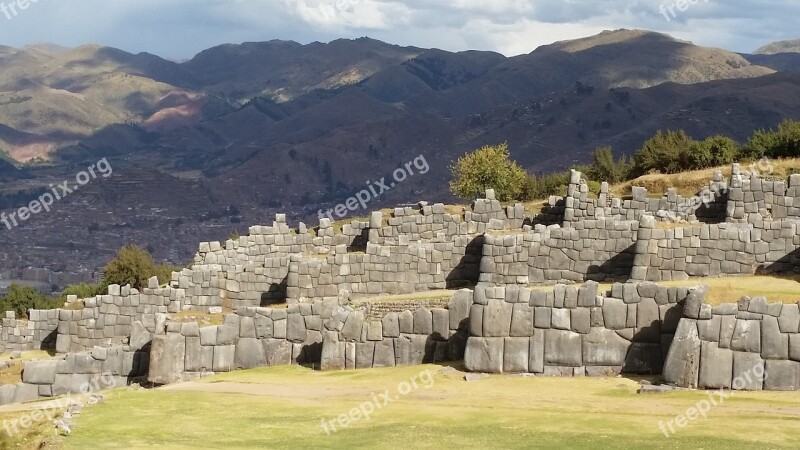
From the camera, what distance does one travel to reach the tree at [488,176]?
226ft

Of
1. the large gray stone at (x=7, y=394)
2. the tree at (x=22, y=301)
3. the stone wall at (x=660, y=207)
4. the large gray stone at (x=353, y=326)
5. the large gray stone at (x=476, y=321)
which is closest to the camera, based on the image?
the large gray stone at (x=476, y=321)

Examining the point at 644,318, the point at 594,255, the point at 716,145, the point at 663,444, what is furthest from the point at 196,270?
the point at 716,145

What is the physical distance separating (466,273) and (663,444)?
781 inches

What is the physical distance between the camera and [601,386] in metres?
26.2

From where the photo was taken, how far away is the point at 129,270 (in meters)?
64.0

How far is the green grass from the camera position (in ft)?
70.0

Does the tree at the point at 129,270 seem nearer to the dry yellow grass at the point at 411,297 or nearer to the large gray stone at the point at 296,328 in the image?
the dry yellow grass at the point at 411,297

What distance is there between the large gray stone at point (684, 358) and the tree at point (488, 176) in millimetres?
41611

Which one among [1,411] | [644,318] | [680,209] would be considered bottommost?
[1,411]

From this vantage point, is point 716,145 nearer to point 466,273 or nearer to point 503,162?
point 503,162

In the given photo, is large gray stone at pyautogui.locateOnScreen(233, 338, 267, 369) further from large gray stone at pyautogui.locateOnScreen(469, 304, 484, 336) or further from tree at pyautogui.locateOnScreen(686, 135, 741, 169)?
tree at pyautogui.locateOnScreen(686, 135, 741, 169)

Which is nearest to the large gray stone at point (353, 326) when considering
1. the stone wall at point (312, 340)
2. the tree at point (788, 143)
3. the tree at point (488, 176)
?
the stone wall at point (312, 340)

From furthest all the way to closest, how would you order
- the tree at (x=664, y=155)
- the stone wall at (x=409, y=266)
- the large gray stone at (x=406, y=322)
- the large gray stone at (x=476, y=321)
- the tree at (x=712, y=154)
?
the tree at (x=664, y=155), the tree at (x=712, y=154), the stone wall at (x=409, y=266), the large gray stone at (x=406, y=322), the large gray stone at (x=476, y=321)

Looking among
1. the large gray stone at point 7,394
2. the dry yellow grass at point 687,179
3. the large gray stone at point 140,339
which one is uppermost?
the dry yellow grass at point 687,179
